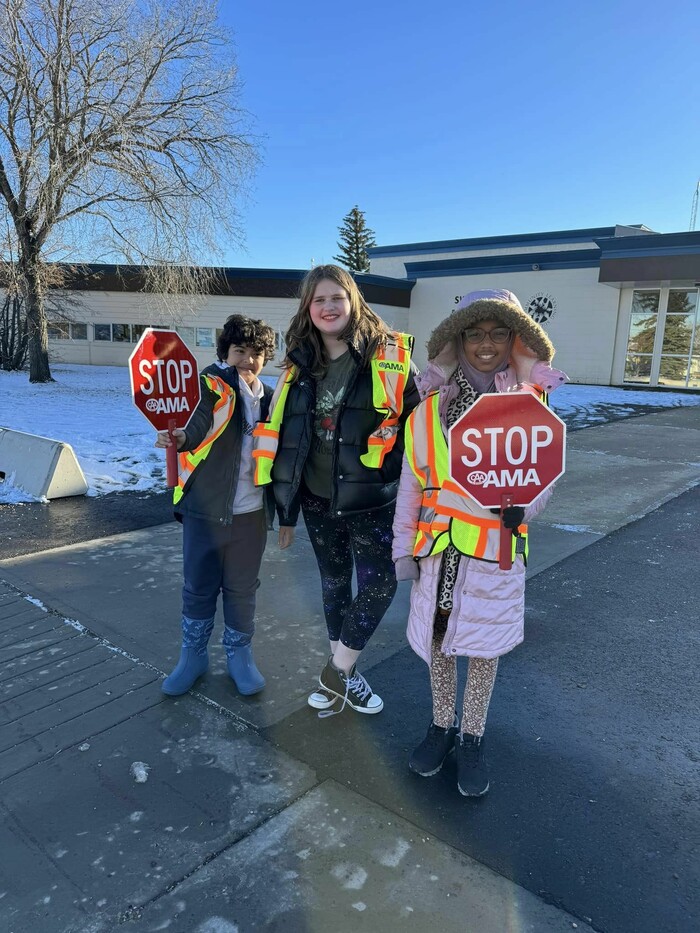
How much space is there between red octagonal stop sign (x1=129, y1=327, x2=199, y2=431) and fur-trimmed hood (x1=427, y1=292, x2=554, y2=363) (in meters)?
1.07

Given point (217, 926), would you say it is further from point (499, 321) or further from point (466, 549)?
point (499, 321)

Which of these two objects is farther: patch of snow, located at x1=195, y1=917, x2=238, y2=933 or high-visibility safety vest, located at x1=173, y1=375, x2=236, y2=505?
high-visibility safety vest, located at x1=173, y1=375, x2=236, y2=505

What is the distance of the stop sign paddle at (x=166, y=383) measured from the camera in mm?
2518

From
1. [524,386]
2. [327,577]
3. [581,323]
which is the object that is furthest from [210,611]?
[581,323]

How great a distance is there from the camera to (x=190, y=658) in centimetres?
297

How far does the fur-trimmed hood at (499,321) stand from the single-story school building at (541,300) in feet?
51.9

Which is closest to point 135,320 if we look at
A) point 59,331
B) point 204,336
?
point 204,336

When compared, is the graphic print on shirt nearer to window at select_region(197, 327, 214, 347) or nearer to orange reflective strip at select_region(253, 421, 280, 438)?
orange reflective strip at select_region(253, 421, 280, 438)

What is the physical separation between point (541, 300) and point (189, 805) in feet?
82.8

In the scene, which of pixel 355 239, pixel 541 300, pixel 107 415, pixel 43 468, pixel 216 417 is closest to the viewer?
pixel 216 417

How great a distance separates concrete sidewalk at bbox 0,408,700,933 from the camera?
6.01 ft

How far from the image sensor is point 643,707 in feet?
9.64

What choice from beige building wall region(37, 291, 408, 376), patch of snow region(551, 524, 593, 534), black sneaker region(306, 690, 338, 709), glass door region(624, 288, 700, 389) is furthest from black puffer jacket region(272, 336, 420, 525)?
beige building wall region(37, 291, 408, 376)

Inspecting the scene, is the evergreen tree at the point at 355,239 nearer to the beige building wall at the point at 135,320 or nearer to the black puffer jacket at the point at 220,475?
the beige building wall at the point at 135,320
